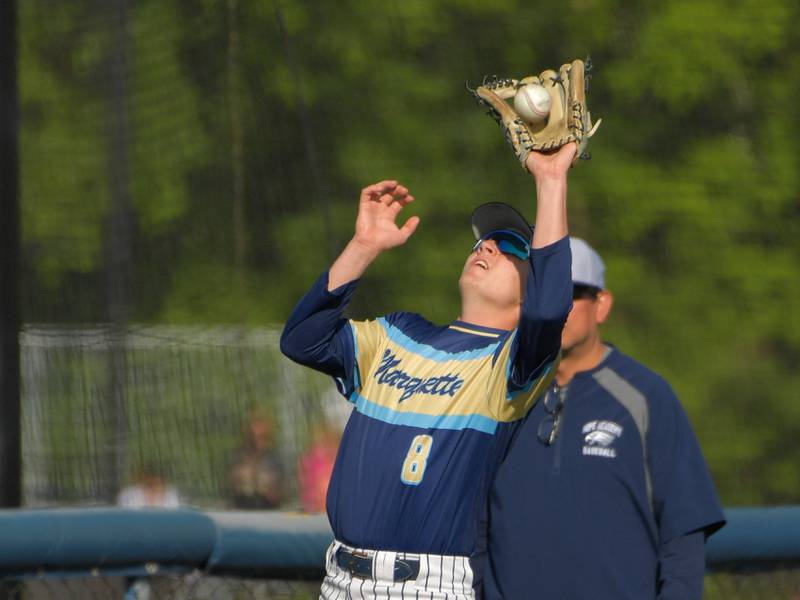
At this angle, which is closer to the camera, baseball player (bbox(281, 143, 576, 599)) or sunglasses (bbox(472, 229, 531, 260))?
baseball player (bbox(281, 143, 576, 599))

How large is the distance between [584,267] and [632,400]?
498mm

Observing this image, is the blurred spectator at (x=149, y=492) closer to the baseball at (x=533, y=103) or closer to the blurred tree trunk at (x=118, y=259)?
the blurred tree trunk at (x=118, y=259)

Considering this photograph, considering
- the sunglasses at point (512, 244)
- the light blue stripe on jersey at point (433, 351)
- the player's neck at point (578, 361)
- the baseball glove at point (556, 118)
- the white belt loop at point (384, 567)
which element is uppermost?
the baseball glove at point (556, 118)

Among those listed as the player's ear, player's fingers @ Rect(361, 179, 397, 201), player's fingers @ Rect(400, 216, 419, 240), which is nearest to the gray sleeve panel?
the player's ear

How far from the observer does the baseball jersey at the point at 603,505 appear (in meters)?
3.32

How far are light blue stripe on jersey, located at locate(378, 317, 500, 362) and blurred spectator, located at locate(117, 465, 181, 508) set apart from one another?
1.26 meters

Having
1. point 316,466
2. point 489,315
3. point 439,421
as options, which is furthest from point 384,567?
point 316,466

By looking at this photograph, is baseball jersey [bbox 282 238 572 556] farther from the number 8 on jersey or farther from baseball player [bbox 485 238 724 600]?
baseball player [bbox 485 238 724 600]

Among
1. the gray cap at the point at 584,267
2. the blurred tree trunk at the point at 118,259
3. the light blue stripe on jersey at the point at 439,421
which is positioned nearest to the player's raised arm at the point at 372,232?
the light blue stripe on jersey at the point at 439,421

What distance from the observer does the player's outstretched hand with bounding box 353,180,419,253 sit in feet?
10.8

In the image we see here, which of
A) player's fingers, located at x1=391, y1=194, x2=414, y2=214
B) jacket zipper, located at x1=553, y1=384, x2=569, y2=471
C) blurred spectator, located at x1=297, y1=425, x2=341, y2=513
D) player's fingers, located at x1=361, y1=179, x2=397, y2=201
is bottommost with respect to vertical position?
blurred spectator, located at x1=297, y1=425, x2=341, y2=513

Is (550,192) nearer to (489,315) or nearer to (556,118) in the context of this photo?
(556,118)

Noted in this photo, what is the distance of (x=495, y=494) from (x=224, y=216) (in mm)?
1650

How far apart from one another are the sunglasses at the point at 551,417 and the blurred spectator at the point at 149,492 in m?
1.33
